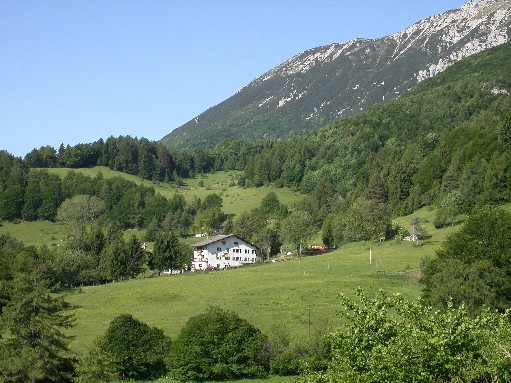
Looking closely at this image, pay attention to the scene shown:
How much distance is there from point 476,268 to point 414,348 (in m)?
32.1

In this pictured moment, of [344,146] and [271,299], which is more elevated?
[344,146]

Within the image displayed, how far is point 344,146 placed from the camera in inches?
7613

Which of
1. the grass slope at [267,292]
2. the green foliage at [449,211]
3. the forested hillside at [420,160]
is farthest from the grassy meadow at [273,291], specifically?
the forested hillside at [420,160]

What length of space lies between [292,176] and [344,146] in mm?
18592

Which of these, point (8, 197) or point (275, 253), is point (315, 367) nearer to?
point (275, 253)

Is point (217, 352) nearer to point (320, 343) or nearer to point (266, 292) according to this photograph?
point (320, 343)

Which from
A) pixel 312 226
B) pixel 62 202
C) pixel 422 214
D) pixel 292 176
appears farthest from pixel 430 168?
pixel 62 202

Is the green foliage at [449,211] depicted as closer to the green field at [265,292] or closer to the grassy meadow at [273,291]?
the grassy meadow at [273,291]

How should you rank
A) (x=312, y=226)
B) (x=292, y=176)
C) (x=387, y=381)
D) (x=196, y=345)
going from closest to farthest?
(x=387, y=381) → (x=196, y=345) → (x=312, y=226) → (x=292, y=176)

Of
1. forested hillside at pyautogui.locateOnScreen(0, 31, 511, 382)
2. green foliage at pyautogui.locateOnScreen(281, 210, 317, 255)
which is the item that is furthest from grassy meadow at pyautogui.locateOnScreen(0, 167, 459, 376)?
green foliage at pyautogui.locateOnScreen(281, 210, 317, 255)

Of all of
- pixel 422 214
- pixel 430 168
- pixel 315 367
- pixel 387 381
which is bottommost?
pixel 315 367

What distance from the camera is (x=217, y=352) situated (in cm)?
4303

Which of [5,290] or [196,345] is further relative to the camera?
[5,290]

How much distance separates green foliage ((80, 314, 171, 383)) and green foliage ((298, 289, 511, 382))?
23858mm
